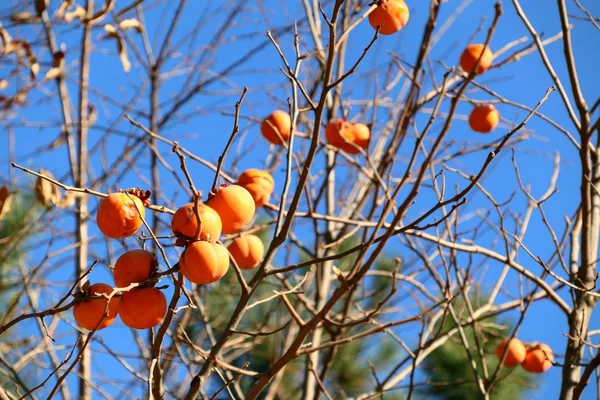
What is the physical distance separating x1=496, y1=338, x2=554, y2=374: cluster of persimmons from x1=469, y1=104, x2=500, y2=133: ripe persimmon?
74cm

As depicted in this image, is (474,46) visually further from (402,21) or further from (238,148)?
(238,148)

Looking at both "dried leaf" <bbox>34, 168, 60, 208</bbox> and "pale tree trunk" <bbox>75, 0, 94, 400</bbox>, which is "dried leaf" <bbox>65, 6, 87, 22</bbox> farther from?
"dried leaf" <bbox>34, 168, 60, 208</bbox>

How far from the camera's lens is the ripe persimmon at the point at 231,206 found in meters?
1.35

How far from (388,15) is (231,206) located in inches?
27.4

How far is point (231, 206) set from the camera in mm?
1342

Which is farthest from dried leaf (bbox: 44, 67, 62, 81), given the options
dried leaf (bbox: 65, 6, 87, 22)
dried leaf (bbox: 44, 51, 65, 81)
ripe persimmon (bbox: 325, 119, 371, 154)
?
ripe persimmon (bbox: 325, 119, 371, 154)

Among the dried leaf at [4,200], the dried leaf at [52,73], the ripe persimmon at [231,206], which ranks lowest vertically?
the ripe persimmon at [231,206]

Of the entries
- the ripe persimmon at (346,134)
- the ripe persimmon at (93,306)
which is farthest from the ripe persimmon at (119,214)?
the ripe persimmon at (346,134)

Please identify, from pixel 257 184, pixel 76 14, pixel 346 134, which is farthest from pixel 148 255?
pixel 76 14

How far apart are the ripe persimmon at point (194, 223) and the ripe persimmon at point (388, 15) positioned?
73 centimetres

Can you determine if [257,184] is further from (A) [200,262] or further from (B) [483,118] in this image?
(B) [483,118]

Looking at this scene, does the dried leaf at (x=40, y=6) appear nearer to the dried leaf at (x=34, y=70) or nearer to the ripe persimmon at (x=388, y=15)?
the dried leaf at (x=34, y=70)

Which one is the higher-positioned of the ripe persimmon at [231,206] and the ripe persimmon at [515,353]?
the ripe persimmon at [515,353]

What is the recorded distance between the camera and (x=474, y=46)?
240cm
